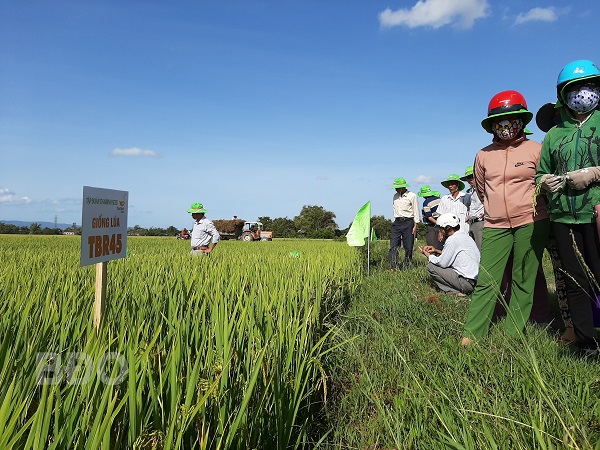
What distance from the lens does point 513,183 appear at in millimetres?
2885

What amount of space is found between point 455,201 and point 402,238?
1.33 meters

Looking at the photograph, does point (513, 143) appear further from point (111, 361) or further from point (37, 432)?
point (37, 432)

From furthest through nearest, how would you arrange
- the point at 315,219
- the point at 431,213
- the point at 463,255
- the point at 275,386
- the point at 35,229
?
1. the point at 315,219
2. the point at 35,229
3. the point at 431,213
4. the point at 463,255
5. the point at 275,386

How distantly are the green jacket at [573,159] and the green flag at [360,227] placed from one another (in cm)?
409

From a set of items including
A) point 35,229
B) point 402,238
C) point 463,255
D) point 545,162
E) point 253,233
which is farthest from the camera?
point 35,229

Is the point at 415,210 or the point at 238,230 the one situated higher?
the point at 238,230

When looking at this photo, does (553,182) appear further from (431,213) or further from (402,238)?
→ (431,213)

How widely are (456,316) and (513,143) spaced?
57.4 inches

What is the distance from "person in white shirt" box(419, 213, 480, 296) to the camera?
4.64m

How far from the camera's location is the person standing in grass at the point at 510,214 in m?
2.85

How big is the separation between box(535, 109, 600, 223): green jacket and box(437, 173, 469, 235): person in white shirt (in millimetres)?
3635

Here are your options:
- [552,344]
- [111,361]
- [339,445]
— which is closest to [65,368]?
[111,361]

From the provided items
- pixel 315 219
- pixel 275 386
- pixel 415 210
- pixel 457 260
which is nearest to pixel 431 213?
pixel 415 210

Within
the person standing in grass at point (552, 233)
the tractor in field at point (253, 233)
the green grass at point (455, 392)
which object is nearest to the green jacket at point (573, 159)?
the person standing in grass at point (552, 233)
